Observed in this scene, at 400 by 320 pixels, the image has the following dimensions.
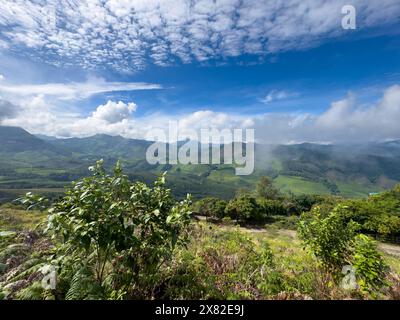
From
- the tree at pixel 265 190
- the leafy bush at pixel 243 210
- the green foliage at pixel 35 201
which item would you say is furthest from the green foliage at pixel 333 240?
the tree at pixel 265 190

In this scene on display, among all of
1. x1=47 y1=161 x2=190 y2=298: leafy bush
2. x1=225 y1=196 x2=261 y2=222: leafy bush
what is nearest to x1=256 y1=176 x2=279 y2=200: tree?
x1=225 y1=196 x2=261 y2=222: leafy bush

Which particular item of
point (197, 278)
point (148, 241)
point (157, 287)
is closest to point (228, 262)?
point (197, 278)

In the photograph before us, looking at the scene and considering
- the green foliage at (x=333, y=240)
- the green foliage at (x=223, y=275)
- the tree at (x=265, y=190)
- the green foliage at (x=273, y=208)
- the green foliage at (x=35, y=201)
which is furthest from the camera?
the tree at (x=265, y=190)

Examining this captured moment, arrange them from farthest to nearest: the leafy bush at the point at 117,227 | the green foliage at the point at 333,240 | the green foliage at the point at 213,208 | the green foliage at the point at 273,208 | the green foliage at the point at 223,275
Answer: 1. the green foliage at the point at 273,208
2. the green foliage at the point at 213,208
3. the green foliage at the point at 333,240
4. the green foliage at the point at 223,275
5. the leafy bush at the point at 117,227

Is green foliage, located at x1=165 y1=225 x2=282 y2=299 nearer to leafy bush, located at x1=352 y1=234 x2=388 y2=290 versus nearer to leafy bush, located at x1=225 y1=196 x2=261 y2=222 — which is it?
leafy bush, located at x1=352 y1=234 x2=388 y2=290

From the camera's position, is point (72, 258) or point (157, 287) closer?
point (72, 258)

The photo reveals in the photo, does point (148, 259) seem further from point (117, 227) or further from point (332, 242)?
point (332, 242)

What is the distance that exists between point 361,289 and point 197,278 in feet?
8.37

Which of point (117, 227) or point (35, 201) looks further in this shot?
point (35, 201)

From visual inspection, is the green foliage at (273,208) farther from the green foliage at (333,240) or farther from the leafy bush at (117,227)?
the leafy bush at (117,227)

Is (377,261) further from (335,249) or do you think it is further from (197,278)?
(197,278)

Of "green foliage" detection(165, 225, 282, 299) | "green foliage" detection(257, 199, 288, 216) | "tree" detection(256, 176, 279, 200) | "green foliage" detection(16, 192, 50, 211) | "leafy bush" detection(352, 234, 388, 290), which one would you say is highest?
"green foliage" detection(16, 192, 50, 211)

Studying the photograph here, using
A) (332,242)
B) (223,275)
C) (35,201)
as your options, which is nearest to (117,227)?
(35,201)
